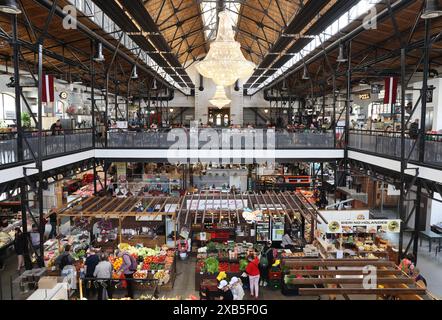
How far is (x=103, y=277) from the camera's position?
9312 millimetres

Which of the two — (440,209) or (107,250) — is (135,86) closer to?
(107,250)

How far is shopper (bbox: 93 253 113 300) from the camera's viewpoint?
9117 mm

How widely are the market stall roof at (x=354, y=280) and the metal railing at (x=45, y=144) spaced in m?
8.14

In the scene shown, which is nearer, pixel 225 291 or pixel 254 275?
pixel 225 291

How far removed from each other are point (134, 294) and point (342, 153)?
38.4 feet

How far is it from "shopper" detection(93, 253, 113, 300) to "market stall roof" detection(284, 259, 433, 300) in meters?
4.86

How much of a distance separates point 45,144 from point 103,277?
5.29 metres

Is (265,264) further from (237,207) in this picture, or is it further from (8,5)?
(8,5)

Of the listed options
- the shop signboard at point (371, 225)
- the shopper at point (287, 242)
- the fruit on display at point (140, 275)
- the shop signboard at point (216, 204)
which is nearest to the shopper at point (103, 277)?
the fruit on display at point (140, 275)

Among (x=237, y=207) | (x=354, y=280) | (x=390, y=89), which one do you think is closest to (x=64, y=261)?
(x=237, y=207)

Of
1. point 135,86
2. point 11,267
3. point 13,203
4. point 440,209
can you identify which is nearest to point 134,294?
point 11,267

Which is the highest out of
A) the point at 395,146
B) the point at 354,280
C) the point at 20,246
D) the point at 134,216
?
the point at 395,146

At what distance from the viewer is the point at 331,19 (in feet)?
35.0

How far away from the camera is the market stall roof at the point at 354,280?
7242 mm
